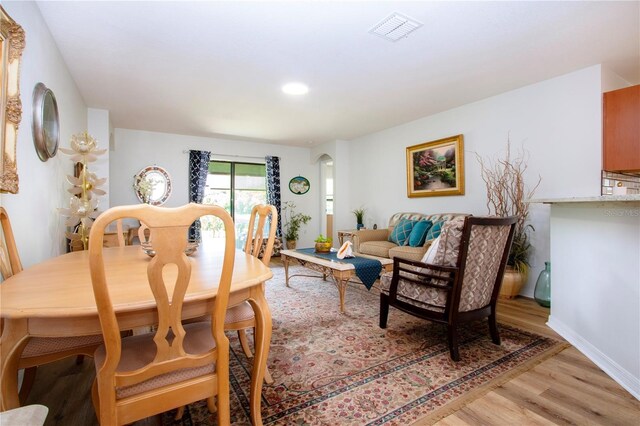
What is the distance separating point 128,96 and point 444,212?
4424 millimetres

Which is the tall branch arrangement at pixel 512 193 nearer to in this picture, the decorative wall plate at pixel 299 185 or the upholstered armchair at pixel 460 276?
the upholstered armchair at pixel 460 276

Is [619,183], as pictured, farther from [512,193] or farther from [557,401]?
[557,401]

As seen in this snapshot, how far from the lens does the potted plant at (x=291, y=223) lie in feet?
21.3

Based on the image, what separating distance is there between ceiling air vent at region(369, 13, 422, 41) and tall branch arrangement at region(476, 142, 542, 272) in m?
2.17

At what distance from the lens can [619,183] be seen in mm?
3078

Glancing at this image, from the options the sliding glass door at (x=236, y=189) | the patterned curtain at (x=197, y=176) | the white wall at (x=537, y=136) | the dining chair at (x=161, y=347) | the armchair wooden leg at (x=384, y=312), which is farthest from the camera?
the sliding glass door at (x=236, y=189)

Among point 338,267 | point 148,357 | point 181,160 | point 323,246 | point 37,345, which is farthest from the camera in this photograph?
point 181,160


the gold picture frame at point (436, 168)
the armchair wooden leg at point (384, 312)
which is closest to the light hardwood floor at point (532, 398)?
the armchair wooden leg at point (384, 312)

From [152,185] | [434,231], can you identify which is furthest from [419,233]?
[152,185]

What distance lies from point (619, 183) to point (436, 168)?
1964 mm

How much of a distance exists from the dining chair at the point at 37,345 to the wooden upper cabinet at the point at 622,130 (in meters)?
A: 4.16

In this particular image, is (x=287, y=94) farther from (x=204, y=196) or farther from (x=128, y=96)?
(x=204, y=196)

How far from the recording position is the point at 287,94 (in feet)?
12.0

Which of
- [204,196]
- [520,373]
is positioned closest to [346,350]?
[520,373]
